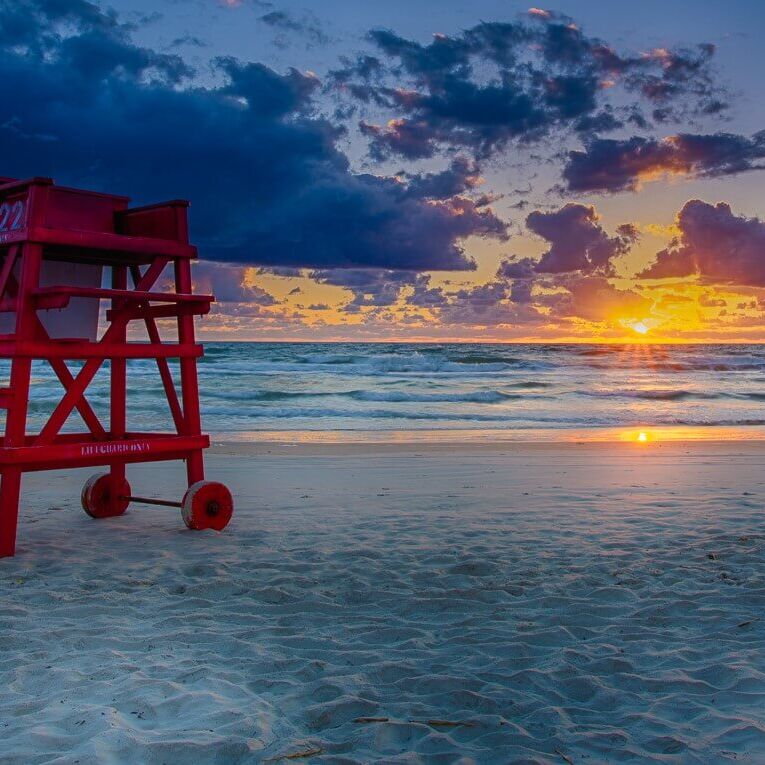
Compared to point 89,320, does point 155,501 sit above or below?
below

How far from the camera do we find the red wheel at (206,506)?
677 cm

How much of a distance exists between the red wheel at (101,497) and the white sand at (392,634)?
187mm

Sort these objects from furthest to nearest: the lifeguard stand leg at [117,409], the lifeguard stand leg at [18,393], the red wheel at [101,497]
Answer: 1. the red wheel at [101,497]
2. the lifeguard stand leg at [117,409]
3. the lifeguard stand leg at [18,393]

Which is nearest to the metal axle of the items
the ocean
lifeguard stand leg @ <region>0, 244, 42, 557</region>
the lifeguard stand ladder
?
the lifeguard stand ladder

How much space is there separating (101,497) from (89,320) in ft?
5.22

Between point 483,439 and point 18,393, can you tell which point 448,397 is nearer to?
point 483,439

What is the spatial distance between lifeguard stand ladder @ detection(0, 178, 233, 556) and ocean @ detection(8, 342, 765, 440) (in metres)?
8.97

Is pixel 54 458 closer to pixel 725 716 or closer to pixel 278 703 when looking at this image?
pixel 278 703

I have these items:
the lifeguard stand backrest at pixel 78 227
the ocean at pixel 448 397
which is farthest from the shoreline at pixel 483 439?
the lifeguard stand backrest at pixel 78 227

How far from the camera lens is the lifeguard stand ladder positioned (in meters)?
5.90

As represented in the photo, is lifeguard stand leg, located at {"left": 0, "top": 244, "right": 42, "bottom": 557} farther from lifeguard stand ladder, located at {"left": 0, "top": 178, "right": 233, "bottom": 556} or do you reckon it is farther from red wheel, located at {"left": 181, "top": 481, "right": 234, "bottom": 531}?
red wheel, located at {"left": 181, "top": 481, "right": 234, "bottom": 531}

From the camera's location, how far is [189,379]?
6.91 meters

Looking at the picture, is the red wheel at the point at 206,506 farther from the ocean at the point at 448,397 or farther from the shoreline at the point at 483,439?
the ocean at the point at 448,397

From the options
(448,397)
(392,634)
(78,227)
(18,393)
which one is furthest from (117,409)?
(448,397)
